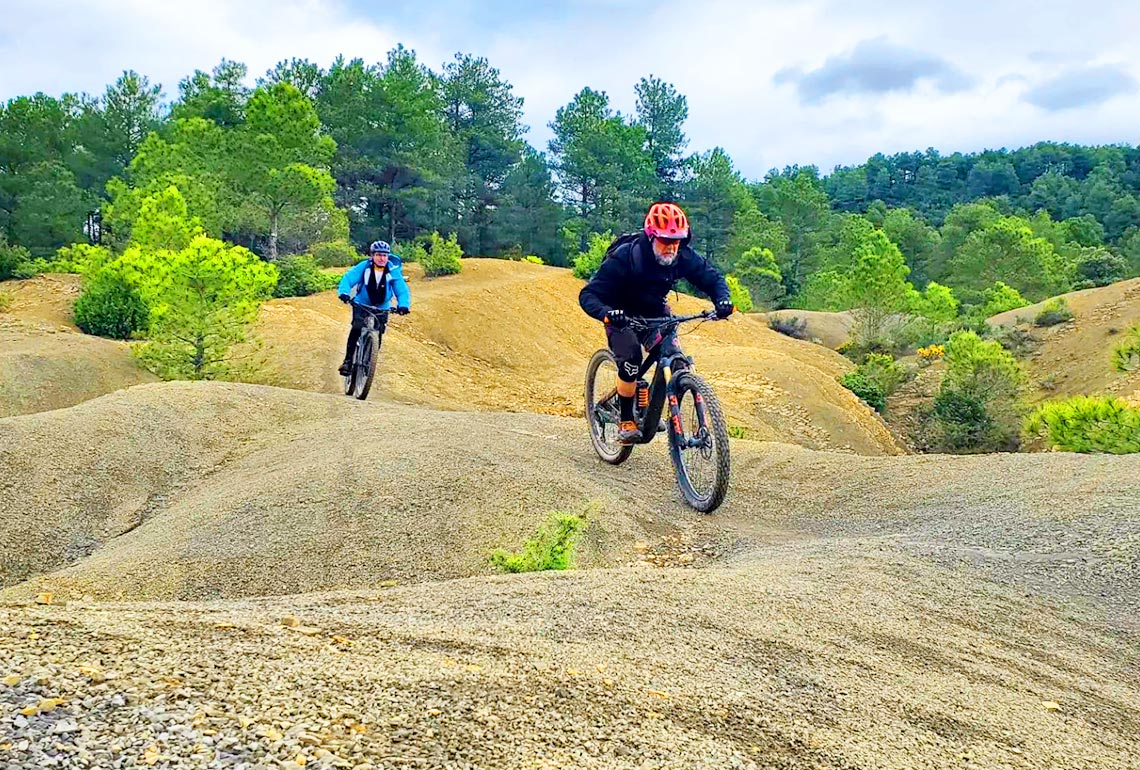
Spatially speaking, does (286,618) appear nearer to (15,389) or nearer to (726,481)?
(726,481)

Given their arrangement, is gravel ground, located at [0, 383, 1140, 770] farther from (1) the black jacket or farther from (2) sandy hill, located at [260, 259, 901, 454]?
(2) sandy hill, located at [260, 259, 901, 454]

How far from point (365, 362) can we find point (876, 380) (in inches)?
939

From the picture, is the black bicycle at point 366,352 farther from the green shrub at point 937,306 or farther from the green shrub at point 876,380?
the green shrub at point 937,306

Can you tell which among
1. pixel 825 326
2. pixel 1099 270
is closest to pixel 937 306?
pixel 825 326

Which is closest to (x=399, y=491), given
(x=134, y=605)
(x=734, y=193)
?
(x=134, y=605)

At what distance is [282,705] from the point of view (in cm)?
262

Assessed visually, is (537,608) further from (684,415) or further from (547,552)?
(684,415)

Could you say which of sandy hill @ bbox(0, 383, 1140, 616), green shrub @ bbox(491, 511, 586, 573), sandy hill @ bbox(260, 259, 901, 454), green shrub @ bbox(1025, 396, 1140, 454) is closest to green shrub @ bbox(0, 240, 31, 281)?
sandy hill @ bbox(260, 259, 901, 454)

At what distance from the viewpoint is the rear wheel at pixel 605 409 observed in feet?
28.1

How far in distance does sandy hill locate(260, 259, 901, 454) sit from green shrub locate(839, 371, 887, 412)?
323 cm

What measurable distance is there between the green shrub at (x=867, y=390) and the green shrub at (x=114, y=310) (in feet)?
70.9

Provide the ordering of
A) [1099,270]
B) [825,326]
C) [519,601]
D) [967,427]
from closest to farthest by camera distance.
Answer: [519,601] < [967,427] < [825,326] < [1099,270]

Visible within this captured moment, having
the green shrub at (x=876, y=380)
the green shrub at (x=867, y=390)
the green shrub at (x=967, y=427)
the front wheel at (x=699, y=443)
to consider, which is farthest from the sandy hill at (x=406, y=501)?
the green shrub at (x=876, y=380)

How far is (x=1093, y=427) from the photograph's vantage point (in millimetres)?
17484
